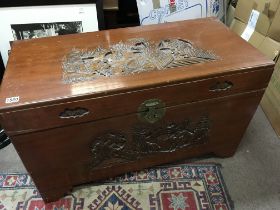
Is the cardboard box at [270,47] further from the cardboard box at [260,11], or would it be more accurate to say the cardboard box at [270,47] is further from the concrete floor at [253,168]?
the concrete floor at [253,168]

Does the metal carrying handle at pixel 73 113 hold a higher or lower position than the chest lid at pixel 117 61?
lower

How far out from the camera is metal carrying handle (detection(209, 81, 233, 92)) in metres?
0.97

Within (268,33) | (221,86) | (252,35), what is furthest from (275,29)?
(221,86)

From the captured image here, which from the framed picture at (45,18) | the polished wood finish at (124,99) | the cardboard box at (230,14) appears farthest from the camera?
the cardboard box at (230,14)

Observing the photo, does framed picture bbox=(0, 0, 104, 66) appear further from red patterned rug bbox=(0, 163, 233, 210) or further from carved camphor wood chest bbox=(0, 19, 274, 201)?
red patterned rug bbox=(0, 163, 233, 210)

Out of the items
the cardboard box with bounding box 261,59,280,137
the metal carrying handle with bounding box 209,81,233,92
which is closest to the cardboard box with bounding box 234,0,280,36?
the cardboard box with bounding box 261,59,280,137

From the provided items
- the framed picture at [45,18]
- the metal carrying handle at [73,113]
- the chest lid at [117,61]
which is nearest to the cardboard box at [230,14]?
the chest lid at [117,61]

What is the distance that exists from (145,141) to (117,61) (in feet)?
1.10

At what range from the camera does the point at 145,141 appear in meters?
1.07

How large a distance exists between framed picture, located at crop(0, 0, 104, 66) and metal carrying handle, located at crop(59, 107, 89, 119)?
0.68 meters

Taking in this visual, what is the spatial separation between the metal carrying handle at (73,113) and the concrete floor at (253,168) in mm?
548

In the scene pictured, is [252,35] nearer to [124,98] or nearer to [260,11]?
[260,11]

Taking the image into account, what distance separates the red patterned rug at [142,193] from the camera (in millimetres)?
1112

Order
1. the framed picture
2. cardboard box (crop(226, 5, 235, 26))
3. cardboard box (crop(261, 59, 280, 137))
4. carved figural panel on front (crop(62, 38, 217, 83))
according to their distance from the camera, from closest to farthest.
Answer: carved figural panel on front (crop(62, 38, 217, 83))
the framed picture
cardboard box (crop(261, 59, 280, 137))
cardboard box (crop(226, 5, 235, 26))
